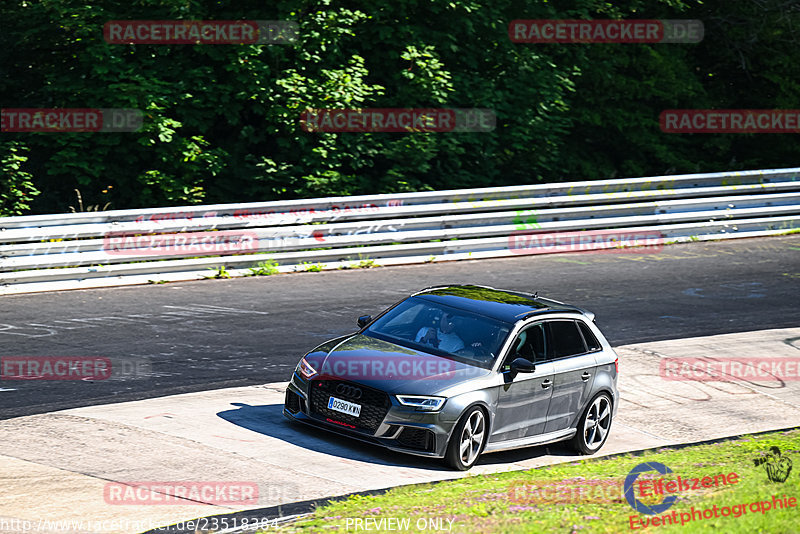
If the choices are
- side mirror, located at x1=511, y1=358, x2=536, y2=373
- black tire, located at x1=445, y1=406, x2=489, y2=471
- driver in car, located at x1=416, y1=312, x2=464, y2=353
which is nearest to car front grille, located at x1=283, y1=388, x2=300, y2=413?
driver in car, located at x1=416, y1=312, x2=464, y2=353

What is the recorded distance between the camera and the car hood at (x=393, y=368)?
9867 millimetres

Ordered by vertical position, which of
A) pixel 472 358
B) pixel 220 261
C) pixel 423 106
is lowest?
pixel 472 358

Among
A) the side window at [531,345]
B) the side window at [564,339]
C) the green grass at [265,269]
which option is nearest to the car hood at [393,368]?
the side window at [531,345]

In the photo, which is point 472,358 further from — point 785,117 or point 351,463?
point 785,117

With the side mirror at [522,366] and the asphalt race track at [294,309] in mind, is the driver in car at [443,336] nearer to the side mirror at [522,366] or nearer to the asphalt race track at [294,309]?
the side mirror at [522,366]

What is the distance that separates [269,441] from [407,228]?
989cm

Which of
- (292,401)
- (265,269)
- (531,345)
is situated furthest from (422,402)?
(265,269)

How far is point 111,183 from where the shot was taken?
821 inches

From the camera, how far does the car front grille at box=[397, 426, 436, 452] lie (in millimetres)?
9672

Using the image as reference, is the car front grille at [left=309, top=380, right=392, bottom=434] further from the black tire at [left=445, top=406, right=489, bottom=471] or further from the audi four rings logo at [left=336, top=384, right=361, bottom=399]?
the black tire at [left=445, top=406, right=489, bottom=471]

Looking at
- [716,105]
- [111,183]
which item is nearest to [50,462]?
[111,183]

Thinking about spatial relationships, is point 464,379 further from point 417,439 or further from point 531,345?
point 531,345

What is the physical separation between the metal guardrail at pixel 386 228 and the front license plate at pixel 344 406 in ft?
24.3

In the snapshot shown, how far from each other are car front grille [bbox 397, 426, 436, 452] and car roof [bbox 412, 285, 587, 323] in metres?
1.66
